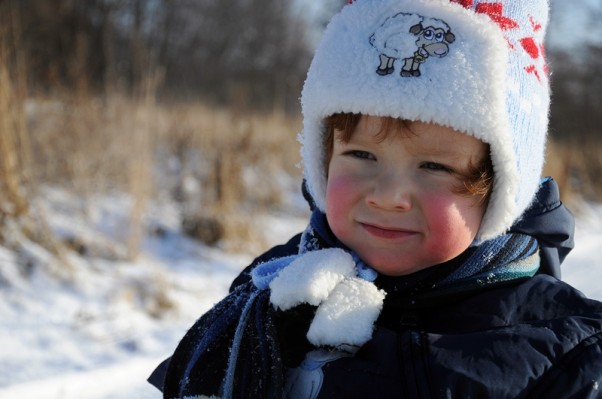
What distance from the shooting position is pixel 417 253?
48.9 inches

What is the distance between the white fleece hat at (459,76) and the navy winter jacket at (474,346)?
0.50 ft

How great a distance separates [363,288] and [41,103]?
5387mm

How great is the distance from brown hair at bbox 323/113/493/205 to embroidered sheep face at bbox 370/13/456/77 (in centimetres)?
10

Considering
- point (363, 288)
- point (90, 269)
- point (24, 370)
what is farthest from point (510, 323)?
point (90, 269)

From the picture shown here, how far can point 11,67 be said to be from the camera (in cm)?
492

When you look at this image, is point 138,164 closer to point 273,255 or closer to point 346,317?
point 273,255

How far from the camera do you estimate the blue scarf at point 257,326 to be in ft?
3.77

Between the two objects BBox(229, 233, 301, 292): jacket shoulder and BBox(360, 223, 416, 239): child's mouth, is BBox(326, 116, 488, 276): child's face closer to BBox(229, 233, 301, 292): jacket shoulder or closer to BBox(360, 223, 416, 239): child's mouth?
BBox(360, 223, 416, 239): child's mouth

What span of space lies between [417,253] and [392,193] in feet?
0.43

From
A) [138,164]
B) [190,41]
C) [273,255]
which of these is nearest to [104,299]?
[138,164]

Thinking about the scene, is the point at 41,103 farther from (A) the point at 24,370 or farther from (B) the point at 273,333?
(B) the point at 273,333

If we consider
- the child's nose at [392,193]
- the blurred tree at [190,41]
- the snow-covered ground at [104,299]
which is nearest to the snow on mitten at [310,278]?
the child's nose at [392,193]

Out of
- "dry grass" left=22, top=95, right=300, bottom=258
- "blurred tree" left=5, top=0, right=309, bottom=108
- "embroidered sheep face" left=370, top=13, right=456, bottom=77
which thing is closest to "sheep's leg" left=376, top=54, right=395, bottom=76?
"embroidered sheep face" left=370, top=13, right=456, bottom=77

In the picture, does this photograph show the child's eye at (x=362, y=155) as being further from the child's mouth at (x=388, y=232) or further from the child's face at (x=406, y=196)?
the child's mouth at (x=388, y=232)
